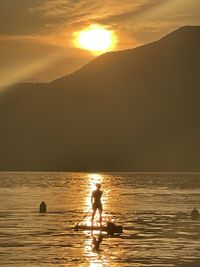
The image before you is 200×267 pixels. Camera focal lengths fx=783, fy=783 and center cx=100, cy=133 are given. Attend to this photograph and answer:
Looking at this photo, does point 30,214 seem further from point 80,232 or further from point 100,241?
point 100,241

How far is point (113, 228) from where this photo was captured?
1673 inches

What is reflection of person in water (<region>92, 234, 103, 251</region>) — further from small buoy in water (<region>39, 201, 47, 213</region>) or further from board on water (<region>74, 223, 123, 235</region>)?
small buoy in water (<region>39, 201, 47, 213</region>)

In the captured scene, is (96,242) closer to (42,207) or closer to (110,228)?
(110,228)

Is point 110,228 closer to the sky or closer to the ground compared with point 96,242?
closer to the sky

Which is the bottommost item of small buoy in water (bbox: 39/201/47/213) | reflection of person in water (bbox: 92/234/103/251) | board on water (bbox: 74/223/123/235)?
→ reflection of person in water (bbox: 92/234/103/251)

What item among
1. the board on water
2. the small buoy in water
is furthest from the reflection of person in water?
the small buoy in water

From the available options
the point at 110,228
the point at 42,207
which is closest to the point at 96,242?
the point at 110,228

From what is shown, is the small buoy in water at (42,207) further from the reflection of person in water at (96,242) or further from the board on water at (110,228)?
the reflection of person in water at (96,242)

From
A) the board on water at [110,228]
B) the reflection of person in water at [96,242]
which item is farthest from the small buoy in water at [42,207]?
the reflection of person in water at [96,242]

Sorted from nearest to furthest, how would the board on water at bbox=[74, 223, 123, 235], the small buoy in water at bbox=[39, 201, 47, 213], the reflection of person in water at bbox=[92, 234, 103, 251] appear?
the reflection of person in water at bbox=[92, 234, 103, 251] < the board on water at bbox=[74, 223, 123, 235] < the small buoy in water at bbox=[39, 201, 47, 213]

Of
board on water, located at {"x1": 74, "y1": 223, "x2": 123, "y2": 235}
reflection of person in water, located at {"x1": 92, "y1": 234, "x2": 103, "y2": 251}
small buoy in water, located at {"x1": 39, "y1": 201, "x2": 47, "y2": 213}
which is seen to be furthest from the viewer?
small buoy in water, located at {"x1": 39, "y1": 201, "x2": 47, "y2": 213}

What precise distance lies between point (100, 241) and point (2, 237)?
519 centimetres

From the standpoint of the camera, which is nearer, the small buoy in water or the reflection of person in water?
the reflection of person in water

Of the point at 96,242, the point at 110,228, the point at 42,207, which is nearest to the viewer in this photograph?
the point at 96,242
